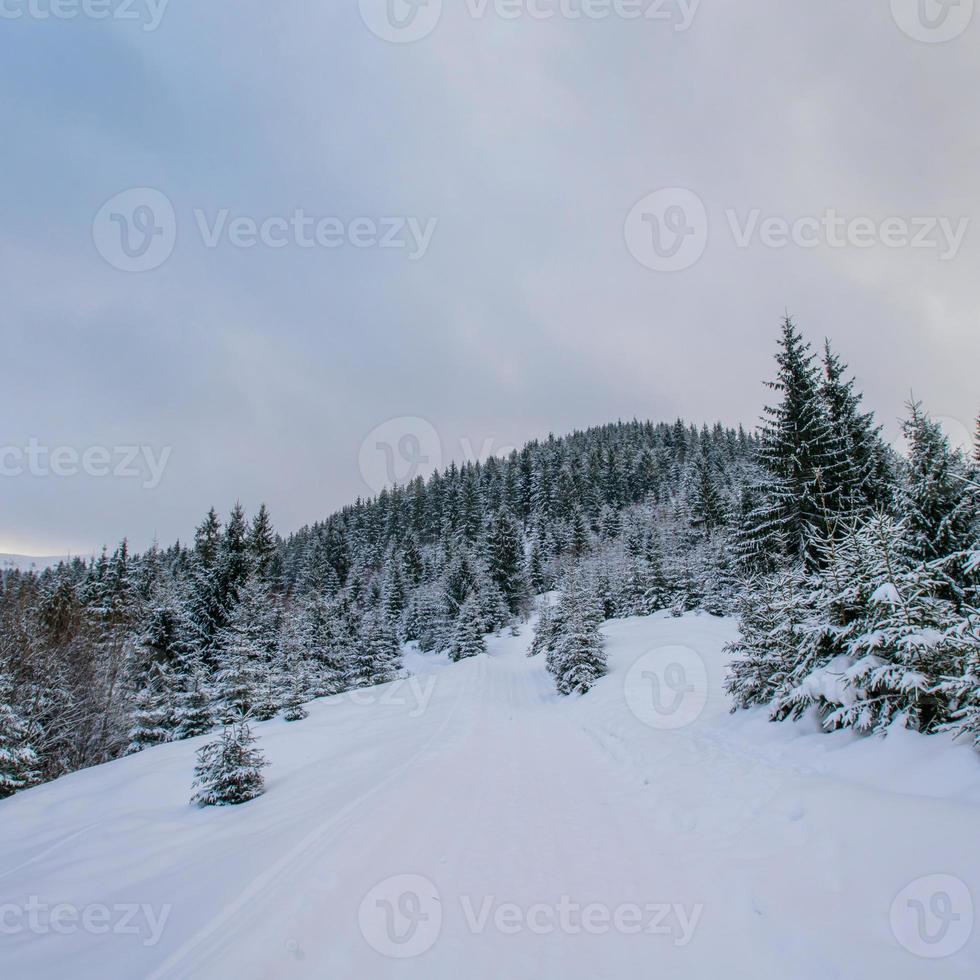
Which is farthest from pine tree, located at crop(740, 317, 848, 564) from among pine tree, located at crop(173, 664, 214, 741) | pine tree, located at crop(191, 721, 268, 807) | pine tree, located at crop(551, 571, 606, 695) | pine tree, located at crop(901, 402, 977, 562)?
pine tree, located at crop(173, 664, 214, 741)

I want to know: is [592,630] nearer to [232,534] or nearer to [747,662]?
[747,662]

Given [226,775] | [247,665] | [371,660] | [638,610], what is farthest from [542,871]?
[638,610]

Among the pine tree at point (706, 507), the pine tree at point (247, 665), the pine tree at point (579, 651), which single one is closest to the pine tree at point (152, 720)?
the pine tree at point (247, 665)

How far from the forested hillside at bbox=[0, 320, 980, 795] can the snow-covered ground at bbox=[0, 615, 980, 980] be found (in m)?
1.01

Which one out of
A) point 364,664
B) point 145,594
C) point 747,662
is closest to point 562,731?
point 747,662

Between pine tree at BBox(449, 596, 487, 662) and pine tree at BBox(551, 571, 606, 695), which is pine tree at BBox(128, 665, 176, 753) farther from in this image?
pine tree at BBox(449, 596, 487, 662)

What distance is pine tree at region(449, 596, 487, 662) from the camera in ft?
131

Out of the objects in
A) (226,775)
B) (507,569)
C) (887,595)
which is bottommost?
(226,775)

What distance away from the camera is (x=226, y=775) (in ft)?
28.5

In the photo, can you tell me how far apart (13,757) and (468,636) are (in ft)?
101

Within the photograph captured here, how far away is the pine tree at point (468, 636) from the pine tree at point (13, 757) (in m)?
29.2

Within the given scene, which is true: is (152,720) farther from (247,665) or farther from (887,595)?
(887,595)

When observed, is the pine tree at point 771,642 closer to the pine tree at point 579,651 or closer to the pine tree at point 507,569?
the pine tree at point 579,651

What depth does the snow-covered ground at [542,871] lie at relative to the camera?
346 cm
